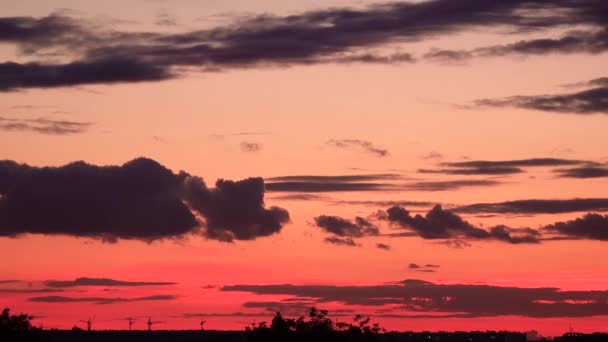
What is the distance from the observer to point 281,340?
200 meters

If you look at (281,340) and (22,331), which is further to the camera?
(281,340)

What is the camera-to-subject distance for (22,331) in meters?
177

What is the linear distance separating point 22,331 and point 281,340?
3650 centimetres
